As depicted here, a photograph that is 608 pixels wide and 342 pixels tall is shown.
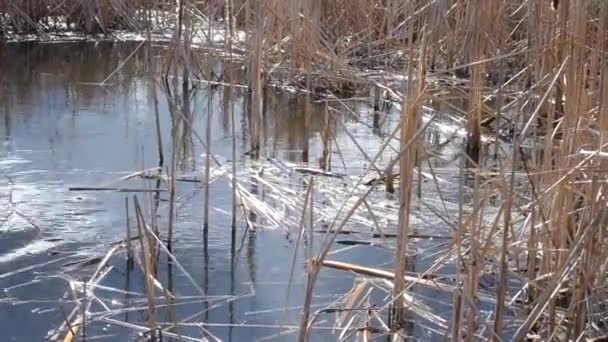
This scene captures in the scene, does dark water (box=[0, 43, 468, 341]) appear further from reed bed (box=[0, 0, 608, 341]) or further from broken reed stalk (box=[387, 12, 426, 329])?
broken reed stalk (box=[387, 12, 426, 329])

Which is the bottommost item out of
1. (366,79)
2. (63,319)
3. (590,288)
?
(63,319)

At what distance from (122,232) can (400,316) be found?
1.23 metres

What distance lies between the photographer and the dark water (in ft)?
9.56

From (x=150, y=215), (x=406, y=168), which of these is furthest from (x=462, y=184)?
(x=150, y=215)

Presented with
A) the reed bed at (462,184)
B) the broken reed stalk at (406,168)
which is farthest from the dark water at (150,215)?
the broken reed stalk at (406,168)

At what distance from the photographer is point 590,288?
2.51 metres

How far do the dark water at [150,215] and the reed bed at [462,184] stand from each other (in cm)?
6

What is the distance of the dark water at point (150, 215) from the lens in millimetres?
2914

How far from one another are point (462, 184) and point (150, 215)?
5.27 ft

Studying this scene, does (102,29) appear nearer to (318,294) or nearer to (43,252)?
(43,252)

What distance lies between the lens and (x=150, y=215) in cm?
366

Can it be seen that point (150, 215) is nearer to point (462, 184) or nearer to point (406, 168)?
point (406, 168)

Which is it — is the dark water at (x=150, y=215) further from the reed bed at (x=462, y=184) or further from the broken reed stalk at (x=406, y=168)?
the broken reed stalk at (x=406, y=168)

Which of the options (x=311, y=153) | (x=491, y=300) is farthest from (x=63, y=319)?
(x=311, y=153)
